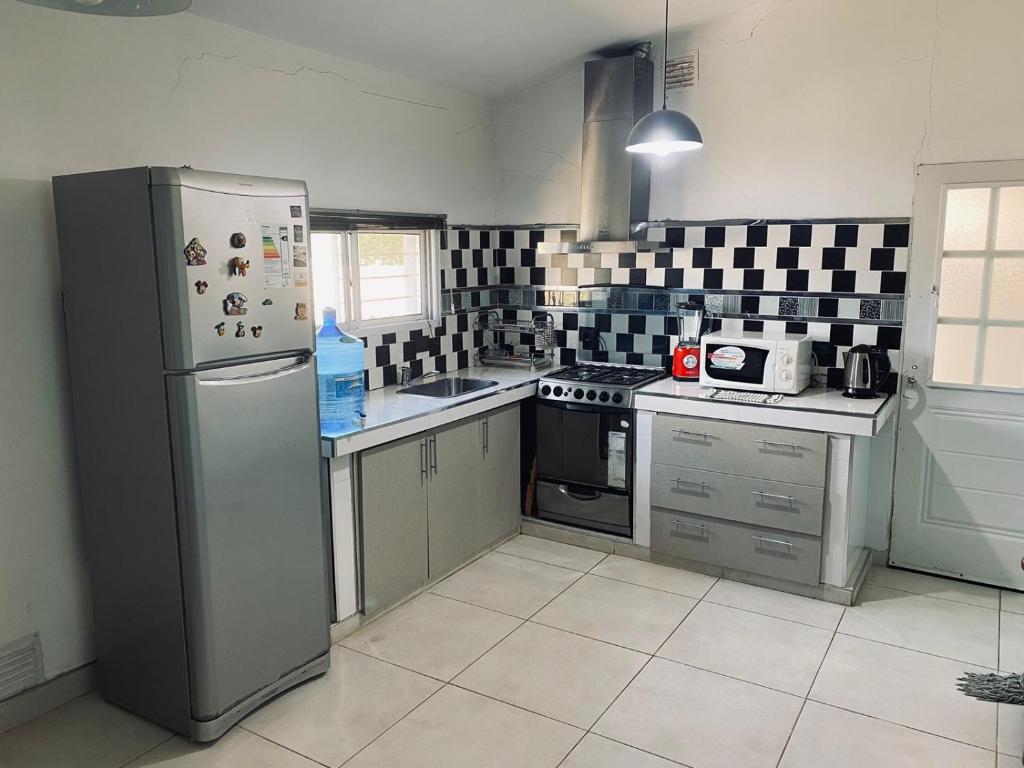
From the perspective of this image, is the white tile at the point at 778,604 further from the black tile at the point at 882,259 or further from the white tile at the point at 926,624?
the black tile at the point at 882,259

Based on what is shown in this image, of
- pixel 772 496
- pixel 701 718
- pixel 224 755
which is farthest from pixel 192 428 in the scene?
pixel 772 496

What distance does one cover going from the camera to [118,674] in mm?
2682

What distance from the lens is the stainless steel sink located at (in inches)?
157

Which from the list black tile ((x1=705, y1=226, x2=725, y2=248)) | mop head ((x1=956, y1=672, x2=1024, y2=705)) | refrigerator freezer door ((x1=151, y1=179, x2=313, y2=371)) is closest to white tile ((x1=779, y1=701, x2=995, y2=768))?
mop head ((x1=956, y1=672, x2=1024, y2=705))

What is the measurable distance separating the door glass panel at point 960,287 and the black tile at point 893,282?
15 centimetres

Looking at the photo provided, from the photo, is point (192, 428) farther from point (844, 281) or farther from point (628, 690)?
point (844, 281)

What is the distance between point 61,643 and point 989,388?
386cm

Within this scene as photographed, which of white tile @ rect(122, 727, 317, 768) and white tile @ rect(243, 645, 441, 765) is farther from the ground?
white tile @ rect(243, 645, 441, 765)

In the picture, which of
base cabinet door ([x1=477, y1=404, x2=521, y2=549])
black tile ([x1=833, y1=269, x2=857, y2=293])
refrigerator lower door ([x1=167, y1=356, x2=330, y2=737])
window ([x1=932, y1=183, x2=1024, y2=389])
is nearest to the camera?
refrigerator lower door ([x1=167, y1=356, x2=330, y2=737])

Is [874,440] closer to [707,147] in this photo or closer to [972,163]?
[972,163]

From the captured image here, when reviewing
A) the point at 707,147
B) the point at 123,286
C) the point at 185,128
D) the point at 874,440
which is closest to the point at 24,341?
the point at 123,286

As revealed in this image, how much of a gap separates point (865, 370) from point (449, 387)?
1.99m

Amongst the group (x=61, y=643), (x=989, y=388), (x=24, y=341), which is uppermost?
(x=24, y=341)

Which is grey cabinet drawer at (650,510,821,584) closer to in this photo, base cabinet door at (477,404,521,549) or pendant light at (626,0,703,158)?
base cabinet door at (477,404,521,549)
